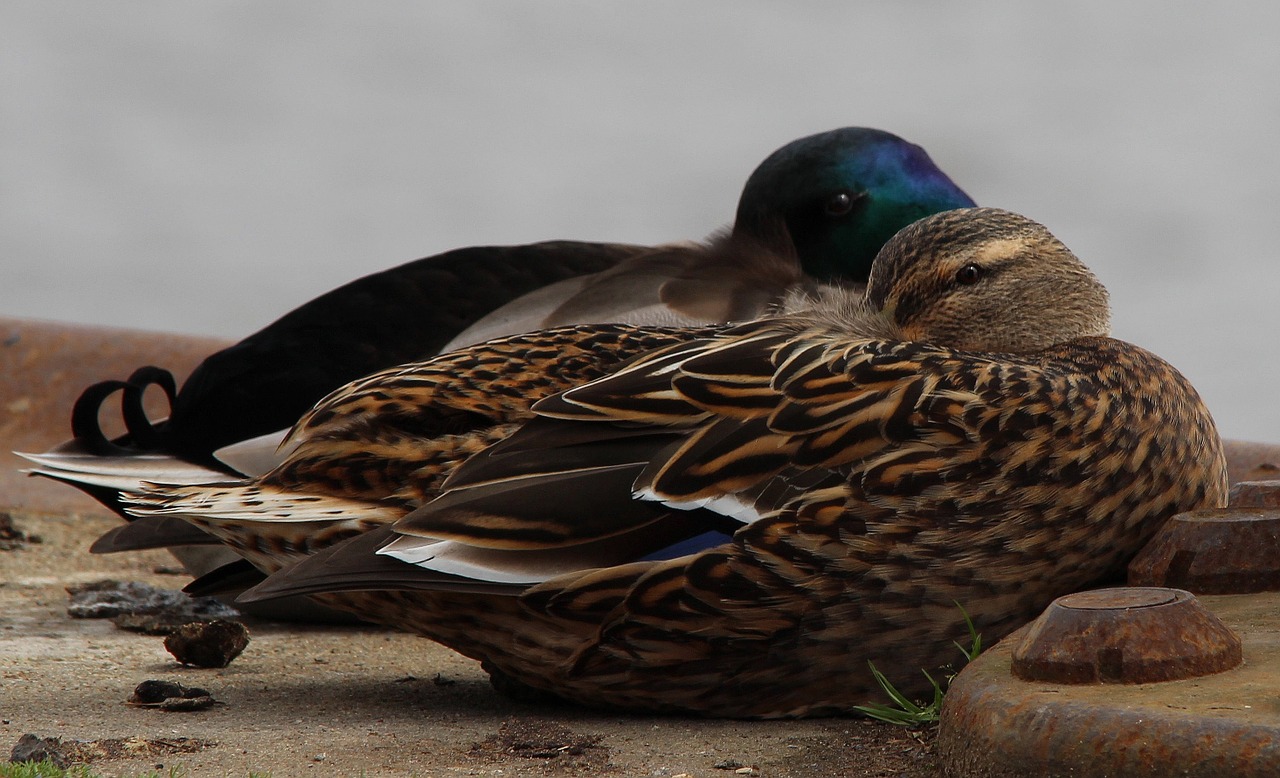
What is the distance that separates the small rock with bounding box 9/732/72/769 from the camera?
7.97 ft

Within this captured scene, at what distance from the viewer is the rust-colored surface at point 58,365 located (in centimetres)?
584

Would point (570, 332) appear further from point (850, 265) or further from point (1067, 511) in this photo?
point (850, 265)

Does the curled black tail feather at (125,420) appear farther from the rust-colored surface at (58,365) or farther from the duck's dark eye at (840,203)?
the duck's dark eye at (840,203)

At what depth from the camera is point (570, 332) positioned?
135 inches

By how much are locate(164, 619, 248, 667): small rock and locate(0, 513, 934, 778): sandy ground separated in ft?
0.09

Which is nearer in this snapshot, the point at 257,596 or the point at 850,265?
the point at 257,596

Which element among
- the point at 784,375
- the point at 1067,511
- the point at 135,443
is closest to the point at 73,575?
the point at 135,443

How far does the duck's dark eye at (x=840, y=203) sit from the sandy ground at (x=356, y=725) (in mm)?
1789

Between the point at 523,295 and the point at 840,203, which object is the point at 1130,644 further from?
→ the point at 840,203

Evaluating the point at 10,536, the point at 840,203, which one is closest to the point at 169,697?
the point at 10,536

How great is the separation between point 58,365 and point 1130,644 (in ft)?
15.3

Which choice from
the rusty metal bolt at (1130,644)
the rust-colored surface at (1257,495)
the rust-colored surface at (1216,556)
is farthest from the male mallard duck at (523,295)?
the rusty metal bolt at (1130,644)

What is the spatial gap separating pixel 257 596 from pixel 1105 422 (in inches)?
Answer: 57.7

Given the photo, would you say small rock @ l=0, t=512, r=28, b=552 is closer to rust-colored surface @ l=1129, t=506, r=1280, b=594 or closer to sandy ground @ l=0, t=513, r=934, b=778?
sandy ground @ l=0, t=513, r=934, b=778
